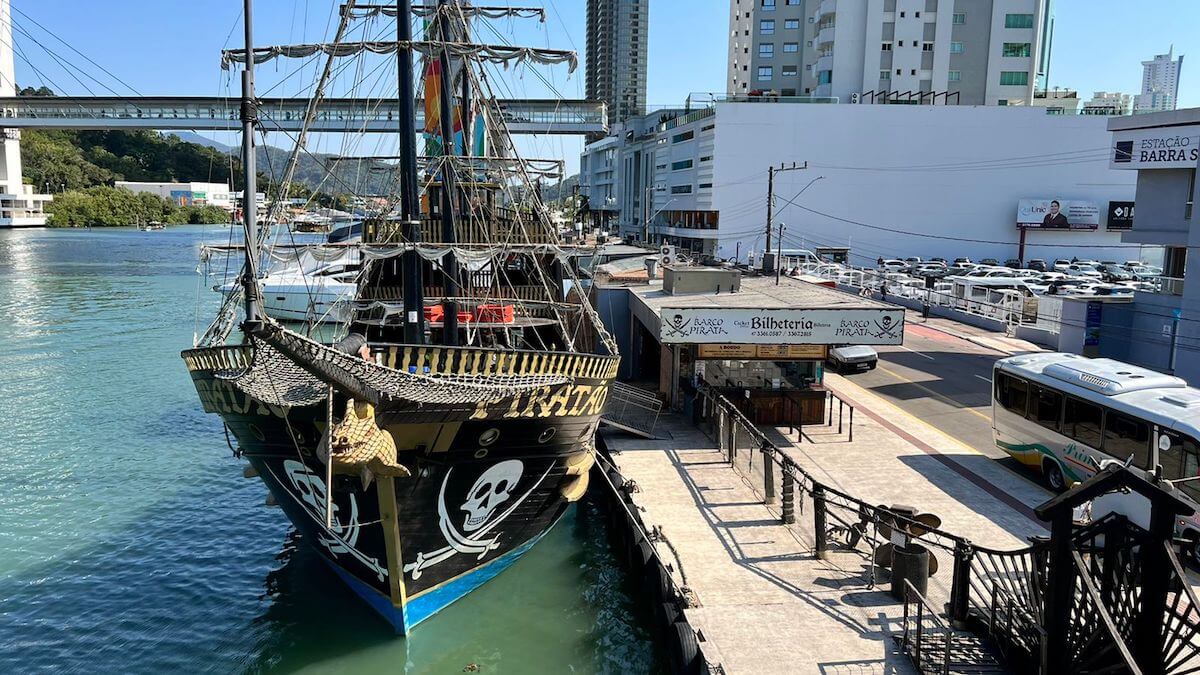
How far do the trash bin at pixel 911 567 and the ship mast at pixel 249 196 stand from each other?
829 cm

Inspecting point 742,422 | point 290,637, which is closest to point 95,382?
point 290,637

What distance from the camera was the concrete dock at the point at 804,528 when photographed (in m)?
9.90

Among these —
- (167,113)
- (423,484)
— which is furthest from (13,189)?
(423,484)

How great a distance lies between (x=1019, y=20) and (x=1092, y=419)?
72402 mm

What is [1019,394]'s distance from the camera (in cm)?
1619

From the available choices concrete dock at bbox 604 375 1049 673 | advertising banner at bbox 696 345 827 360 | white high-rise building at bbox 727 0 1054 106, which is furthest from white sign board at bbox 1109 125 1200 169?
white high-rise building at bbox 727 0 1054 106

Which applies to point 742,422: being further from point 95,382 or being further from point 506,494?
point 95,382

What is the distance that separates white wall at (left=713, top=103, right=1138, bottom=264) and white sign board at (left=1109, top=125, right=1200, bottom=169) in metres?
34.6

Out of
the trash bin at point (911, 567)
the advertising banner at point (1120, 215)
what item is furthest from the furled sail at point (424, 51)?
the advertising banner at point (1120, 215)

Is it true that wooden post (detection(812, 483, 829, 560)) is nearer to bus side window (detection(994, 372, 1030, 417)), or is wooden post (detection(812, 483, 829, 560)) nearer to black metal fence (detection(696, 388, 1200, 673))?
black metal fence (detection(696, 388, 1200, 673))

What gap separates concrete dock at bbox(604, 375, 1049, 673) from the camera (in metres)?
9.90

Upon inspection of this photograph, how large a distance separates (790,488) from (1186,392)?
21.3 feet

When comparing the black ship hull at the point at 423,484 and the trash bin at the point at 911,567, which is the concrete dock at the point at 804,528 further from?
the black ship hull at the point at 423,484

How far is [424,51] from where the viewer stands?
16.2 meters
